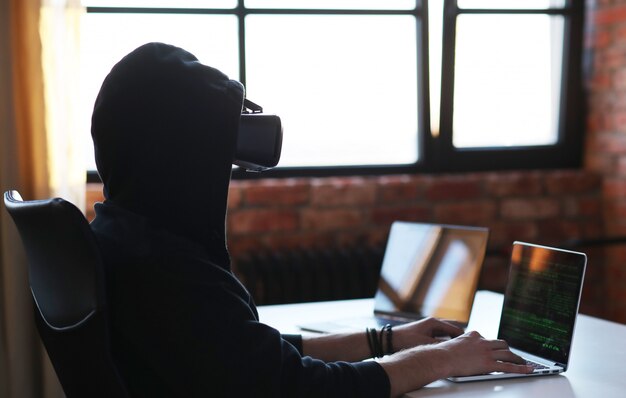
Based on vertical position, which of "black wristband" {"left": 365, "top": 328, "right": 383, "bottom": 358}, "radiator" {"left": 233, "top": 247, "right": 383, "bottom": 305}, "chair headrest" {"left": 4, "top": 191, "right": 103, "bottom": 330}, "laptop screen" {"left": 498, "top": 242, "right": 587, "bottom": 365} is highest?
"chair headrest" {"left": 4, "top": 191, "right": 103, "bottom": 330}

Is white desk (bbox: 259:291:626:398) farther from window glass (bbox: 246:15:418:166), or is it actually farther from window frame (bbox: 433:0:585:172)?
window frame (bbox: 433:0:585:172)

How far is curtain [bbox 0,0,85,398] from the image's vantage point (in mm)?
2535

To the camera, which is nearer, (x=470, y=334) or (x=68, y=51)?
(x=470, y=334)

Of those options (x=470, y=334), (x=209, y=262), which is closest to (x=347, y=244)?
(x=470, y=334)

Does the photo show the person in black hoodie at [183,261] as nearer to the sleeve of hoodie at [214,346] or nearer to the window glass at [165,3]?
the sleeve of hoodie at [214,346]

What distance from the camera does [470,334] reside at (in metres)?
1.45

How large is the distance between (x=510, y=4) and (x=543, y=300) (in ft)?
6.90

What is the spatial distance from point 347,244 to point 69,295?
1992 mm

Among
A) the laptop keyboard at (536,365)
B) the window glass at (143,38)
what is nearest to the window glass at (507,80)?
the window glass at (143,38)

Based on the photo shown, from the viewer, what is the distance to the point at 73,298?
1.14 meters

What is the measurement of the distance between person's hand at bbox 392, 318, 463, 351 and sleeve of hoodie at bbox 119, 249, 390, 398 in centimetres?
39

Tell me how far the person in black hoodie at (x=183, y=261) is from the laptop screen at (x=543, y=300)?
16 centimetres

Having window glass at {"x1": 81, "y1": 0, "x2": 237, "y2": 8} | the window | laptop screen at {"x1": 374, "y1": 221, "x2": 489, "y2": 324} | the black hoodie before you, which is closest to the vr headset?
the black hoodie

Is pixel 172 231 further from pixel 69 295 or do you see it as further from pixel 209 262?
pixel 69 295
